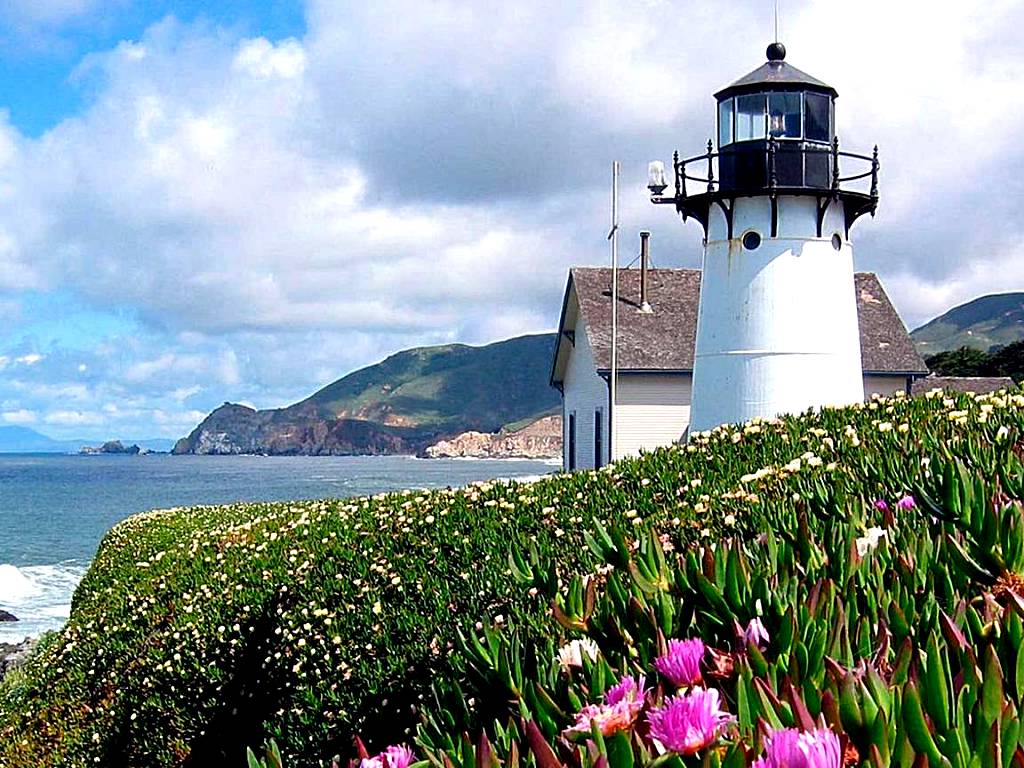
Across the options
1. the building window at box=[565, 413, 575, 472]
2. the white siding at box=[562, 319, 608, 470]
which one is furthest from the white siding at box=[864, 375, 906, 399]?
the building window at box=[565, 413, 575, 472]

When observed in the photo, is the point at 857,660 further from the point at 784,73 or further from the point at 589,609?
the point at 784,73

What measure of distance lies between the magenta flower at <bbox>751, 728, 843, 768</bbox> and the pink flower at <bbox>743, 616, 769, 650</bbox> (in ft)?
2.56

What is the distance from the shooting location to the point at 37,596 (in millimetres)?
37219

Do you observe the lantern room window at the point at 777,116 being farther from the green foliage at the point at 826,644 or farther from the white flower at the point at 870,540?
the white flower at the point at 870,540

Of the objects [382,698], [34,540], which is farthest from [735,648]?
[34,540]

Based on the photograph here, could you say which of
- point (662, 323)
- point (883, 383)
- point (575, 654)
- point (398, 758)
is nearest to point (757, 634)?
point (575, 654)

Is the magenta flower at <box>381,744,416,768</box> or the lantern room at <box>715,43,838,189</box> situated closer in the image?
the magenta flower at <box>381,744,416,768</box>

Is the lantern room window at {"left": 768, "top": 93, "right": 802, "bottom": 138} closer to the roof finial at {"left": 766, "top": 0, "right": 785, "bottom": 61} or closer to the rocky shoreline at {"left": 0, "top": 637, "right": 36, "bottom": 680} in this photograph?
the roof finial at {"left": 766, "top": 0, "right": 785, "bottom": 61}

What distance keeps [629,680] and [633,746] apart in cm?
25

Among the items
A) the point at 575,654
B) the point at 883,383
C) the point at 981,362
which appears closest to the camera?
the point at 575,654

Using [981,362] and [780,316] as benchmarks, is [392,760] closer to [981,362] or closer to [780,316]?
[780,316]

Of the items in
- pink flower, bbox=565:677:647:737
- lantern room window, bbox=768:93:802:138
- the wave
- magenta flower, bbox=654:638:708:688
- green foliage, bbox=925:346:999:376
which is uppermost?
lantern room window, bbox=768:93:802:138

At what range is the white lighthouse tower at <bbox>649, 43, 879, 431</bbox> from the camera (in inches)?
880

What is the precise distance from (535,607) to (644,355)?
1016 inches
